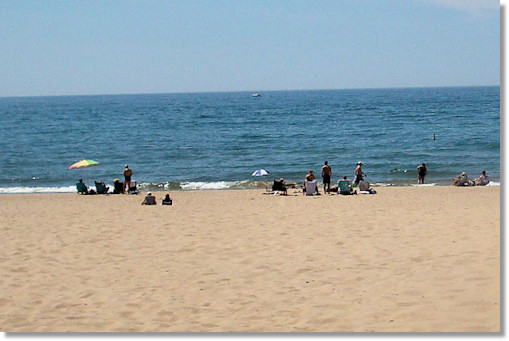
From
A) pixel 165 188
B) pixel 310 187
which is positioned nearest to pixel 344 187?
pixel 310 187

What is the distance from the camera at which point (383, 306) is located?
24.6 feet

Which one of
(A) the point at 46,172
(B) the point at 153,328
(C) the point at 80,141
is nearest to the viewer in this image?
(B) the point at 153,328

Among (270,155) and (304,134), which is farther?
(304,134)

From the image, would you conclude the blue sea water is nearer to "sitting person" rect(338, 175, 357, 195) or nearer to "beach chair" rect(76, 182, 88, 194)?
"beach chair" rect(76, 182, 88, 194)

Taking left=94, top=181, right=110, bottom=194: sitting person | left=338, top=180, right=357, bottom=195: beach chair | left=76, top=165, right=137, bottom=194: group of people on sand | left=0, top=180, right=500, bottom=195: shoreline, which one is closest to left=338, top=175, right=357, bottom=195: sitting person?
left=338, top=180, right=357, bottom=195: beach chair

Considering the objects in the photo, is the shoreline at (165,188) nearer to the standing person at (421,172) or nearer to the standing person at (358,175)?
the standing person at (421,172)

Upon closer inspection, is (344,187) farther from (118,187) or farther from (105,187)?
(105,187)

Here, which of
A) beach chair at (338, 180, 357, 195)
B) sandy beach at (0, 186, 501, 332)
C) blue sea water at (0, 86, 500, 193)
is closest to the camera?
sandy beach at (0, 186, 501, 332)

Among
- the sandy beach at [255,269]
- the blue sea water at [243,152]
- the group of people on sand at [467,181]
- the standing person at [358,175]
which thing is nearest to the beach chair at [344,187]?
the standing person at [358,175]

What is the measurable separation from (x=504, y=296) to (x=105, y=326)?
4596 millimetres

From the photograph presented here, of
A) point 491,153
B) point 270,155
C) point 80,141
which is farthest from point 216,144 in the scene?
point 491,153

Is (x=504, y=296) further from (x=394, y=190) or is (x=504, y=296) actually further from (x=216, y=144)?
(x=216, y=144)

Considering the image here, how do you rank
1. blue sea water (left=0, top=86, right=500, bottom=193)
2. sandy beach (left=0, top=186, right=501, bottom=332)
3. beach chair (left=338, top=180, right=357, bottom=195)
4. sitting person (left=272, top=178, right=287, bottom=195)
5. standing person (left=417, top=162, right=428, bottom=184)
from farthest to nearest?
blue sea water (left=0, top=86, right=500, bottom=193) < standing person (left=417, top=162, right=428, bottom=184) < sitting person (left=272, top=178, right=287, bottom=195) < beach chair (left=338, top=180, right=357, bottom=195) < sandy beach (left=0, top=186, right=501, bottom=332)

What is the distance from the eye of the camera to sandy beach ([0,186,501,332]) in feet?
24.2
